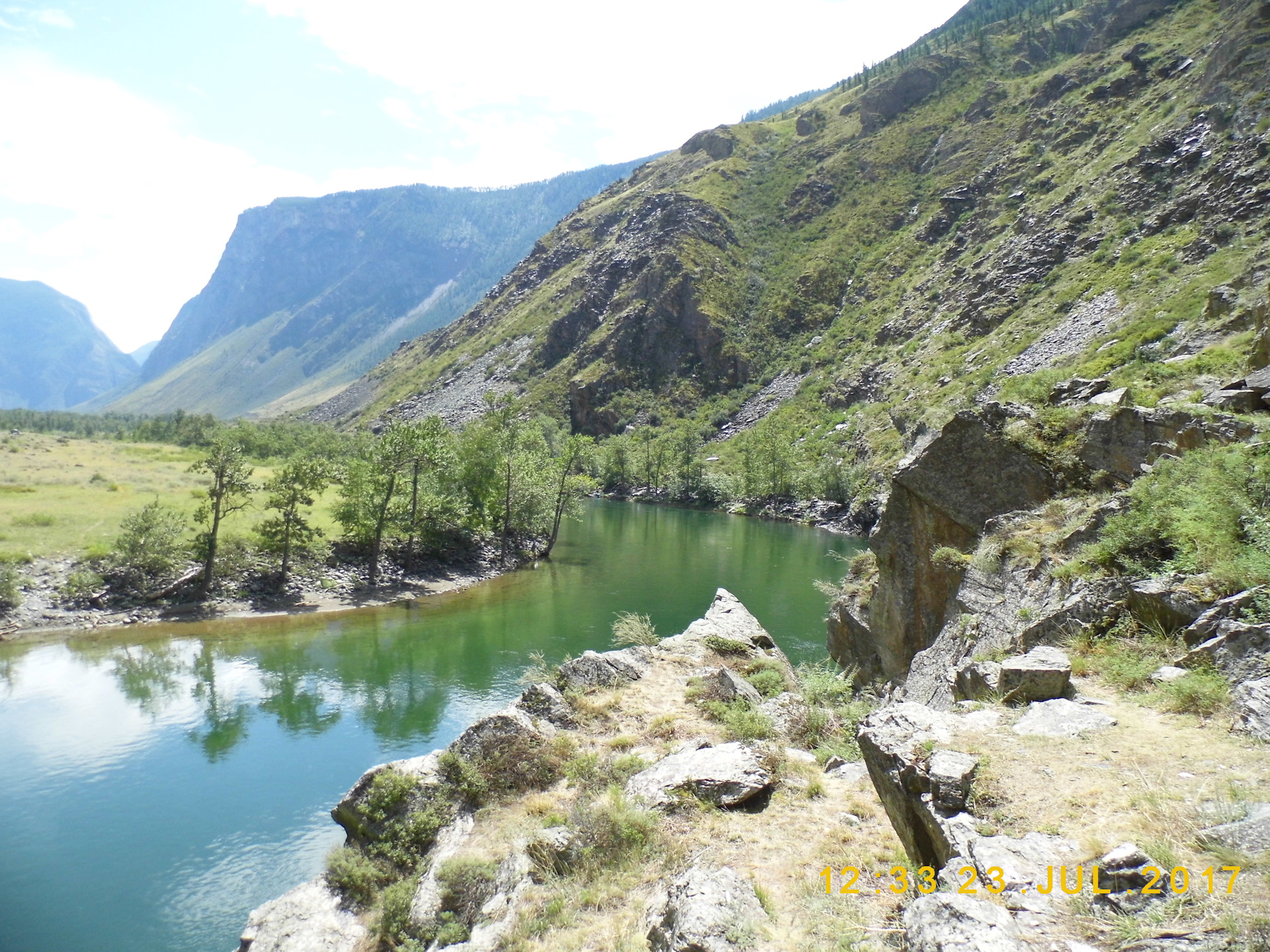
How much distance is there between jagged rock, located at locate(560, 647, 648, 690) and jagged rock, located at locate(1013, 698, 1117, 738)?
980 cm

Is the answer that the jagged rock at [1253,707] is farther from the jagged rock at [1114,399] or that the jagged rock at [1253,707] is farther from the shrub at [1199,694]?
the jagged rock at [1114,399]

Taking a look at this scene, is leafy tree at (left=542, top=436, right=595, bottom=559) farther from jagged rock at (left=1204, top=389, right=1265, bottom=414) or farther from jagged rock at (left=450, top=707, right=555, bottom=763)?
jagged rock at (left=1204, top=389, right=1265, bottom=414)

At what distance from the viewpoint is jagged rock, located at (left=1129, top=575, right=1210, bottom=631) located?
840cm

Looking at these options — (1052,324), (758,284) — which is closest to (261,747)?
(1052,324)

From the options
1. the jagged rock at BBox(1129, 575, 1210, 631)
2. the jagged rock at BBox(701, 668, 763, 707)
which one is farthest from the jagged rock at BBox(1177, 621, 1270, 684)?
the jagged rock at BBox(701, 668, 763, 707)

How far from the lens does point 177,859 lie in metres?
15.9

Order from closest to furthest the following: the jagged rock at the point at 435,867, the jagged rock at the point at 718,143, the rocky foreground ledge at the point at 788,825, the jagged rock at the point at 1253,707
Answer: the rocky foreground ledge at the point at 788,825 < the jagged rock at the point at 1253,707 < the jagged rock at the point at 435,867 < the jagged rock at the point at 718,143

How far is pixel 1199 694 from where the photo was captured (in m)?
7.04

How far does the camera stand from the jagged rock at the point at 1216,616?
25.2ft

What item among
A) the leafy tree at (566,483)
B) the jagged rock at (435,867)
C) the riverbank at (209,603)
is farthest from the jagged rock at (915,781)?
the leafy tree at (566,483)

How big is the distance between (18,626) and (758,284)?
140 metres

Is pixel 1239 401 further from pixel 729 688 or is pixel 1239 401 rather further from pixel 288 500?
pixel 288 500

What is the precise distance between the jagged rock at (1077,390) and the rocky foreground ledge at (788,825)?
8.80m

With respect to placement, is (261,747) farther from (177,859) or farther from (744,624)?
(744,624)
